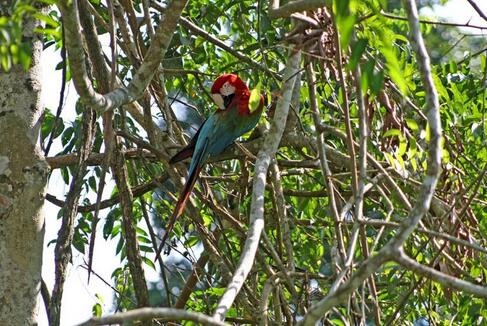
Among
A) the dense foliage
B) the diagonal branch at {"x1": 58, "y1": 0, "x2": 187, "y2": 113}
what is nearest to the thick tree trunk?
the dense foliage

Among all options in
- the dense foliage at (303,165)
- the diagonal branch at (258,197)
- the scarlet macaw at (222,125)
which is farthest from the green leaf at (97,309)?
the diagonal branch at (258,197)

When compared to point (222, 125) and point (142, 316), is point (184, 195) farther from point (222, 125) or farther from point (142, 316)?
point (142, 316)

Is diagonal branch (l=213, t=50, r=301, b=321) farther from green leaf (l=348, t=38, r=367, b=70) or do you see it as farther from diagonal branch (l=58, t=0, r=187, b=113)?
green leaf (l=348, t=38, r=367, b=70)

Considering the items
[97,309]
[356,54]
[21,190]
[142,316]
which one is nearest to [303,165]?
[97,309]

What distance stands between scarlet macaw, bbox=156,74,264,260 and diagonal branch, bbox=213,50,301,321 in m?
0.63

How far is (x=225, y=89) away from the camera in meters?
4.30

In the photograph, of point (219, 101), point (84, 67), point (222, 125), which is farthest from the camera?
point (219, 101)

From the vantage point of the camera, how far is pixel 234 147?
4.07 meters

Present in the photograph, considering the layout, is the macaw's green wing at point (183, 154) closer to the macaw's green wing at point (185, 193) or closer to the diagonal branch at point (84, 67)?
the macaw's green wing at point (185, 193)

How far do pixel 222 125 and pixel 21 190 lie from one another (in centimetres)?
157

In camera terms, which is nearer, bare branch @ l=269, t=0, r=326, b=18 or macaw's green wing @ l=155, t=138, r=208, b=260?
bare branch @ l=269, t=0, r=326, b=18

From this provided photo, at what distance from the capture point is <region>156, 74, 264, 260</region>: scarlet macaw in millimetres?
3643

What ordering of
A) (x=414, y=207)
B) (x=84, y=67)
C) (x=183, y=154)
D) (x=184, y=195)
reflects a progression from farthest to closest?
(x=183, y=154) < (x=184, y=195) < (x=84, y=67) < (x=414, y=207)

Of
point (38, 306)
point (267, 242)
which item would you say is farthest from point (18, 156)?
point (267, 242)
